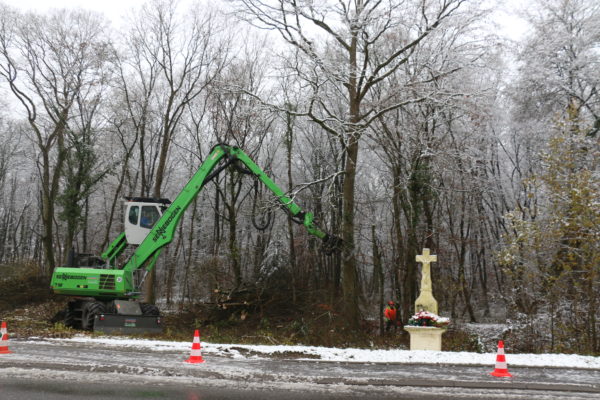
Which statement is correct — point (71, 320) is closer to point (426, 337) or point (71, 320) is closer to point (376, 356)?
point (376, 356)

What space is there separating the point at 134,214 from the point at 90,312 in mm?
3681

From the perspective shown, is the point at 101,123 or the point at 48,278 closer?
the point at 48,278

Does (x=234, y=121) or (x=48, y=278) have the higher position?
(x=234, y=121)

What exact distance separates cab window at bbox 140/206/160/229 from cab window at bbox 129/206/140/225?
21cm

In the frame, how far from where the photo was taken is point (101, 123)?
37.6m

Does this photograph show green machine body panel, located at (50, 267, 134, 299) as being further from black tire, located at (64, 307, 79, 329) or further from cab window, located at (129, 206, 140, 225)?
cab window, located at (129, 206, 140, 225)

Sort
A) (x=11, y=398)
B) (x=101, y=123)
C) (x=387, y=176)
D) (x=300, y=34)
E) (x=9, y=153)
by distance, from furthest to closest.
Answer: (x=9, y=153) < (x=101, y=123) < (x=387, y=176) < (x=300, y=34) < (x=11, y=398)

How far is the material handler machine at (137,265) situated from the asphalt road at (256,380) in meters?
6.33

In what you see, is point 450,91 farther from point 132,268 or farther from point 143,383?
point 143,383

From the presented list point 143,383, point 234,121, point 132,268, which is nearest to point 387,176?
point 234,121

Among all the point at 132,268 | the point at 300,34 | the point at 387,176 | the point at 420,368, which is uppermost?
the point at 300,34

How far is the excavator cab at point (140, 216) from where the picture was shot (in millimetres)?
19766

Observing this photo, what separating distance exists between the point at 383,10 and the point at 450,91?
3.81 m

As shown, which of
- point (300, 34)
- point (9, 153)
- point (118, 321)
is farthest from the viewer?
point (9, 153)
